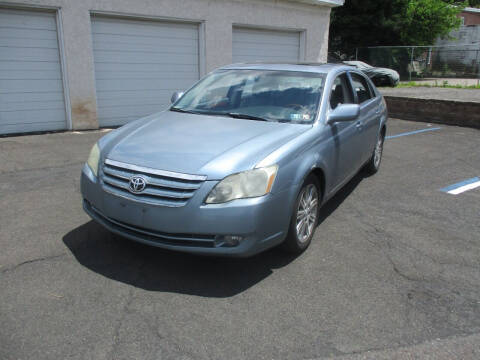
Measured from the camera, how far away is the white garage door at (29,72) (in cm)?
848

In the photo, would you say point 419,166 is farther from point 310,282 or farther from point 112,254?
point 112,254

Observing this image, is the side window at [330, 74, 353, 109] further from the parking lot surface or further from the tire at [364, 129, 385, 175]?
the tire at [364, 129, 385, 175]

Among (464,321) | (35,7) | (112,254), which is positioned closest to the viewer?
(464,321)

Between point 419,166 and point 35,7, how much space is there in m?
7.70

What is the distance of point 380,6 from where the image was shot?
91.5ft

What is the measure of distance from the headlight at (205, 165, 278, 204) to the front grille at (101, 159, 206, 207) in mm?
143

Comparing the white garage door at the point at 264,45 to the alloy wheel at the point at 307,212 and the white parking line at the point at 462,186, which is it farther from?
the alloy wheel at the point at 307,212

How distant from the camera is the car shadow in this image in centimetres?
334

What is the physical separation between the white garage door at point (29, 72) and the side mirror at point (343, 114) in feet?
22.8

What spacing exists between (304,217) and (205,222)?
1.09 meters

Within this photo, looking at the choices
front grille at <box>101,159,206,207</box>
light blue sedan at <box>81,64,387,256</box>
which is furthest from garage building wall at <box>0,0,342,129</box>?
front grille at <box>101,159,206,207</box>

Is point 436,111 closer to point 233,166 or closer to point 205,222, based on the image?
point 233,166

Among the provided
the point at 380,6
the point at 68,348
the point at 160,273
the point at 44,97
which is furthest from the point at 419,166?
the point at 380,6

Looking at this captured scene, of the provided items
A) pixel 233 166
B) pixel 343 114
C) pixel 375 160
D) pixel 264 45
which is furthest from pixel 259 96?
pixel 264 45
